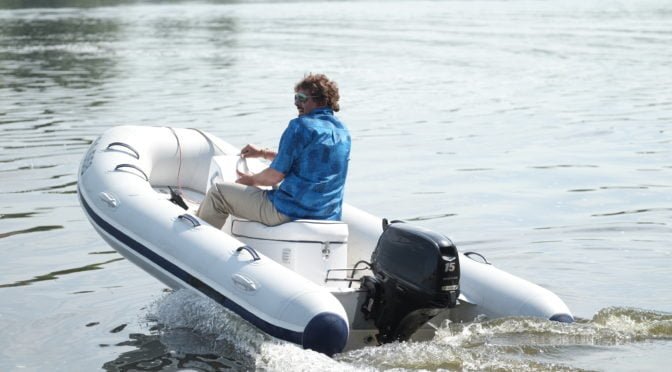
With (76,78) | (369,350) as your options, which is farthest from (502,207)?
(76,78)

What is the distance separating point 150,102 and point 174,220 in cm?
1134

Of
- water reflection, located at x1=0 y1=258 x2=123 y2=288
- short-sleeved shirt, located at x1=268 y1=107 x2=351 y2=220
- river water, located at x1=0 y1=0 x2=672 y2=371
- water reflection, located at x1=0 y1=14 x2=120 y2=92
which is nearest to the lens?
river water, located at x1=0 y1=0 x2=672 y2=371

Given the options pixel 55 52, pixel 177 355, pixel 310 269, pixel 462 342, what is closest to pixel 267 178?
pixel 310 269

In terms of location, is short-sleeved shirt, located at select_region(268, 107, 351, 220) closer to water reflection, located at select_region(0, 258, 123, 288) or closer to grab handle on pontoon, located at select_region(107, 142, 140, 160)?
grab handle on pontoon, located at select_region(107, 142, 140, 160)

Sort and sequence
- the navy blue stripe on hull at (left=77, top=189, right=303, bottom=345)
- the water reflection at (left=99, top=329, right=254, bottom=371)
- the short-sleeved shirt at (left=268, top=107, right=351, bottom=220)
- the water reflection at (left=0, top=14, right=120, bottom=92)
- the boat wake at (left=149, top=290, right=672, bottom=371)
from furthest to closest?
the water reflection at (left=0, top=14, right=120, bottom=92) → the short-sleeved shirt at (left=268, top=107, right=351, bottom=220) → the water reflection at (left=99, top=329, right=254, bottom=371) → the navy blue stripe on hull at (left=77, top=189, right=303, bottom=345) → the boat wake at (left=149, top=290, right=672, bottom=371)

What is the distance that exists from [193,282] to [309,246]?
0.66 meters

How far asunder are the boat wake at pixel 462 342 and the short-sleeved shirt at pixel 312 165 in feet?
2.40

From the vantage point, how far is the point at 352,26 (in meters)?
33.2

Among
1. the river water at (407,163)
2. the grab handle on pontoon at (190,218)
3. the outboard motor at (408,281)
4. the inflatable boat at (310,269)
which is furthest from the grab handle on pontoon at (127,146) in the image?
the outboard motor at (408,281)

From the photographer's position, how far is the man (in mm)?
6457

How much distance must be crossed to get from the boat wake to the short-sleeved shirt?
731mm

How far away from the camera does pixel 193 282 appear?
6.41 m

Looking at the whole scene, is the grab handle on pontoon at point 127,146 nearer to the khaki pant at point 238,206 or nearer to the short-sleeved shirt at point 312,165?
the khaki pant at point 238,206

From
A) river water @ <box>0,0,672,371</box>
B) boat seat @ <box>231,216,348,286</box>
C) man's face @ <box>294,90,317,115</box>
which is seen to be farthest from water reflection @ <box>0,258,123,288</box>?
man's face @ <box>294,90,317,115</box>
